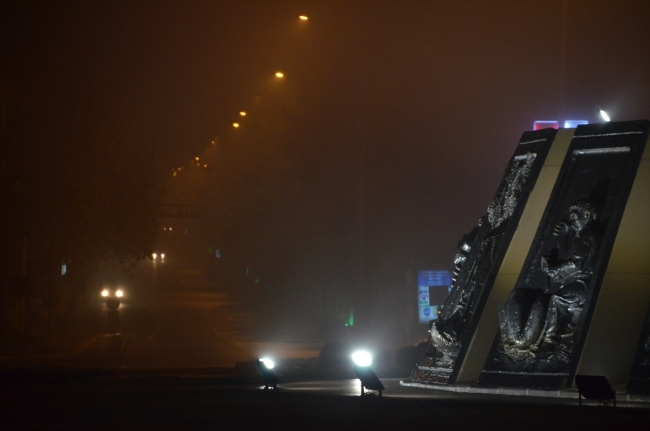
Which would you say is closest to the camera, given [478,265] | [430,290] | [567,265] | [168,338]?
[567,265]

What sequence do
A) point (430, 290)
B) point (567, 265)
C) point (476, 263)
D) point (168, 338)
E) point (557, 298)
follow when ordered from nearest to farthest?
point (557, 298) → point (567, 265) → point (476, 263) → point (430, 290) → point (168, 338)

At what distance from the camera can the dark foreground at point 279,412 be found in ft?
28.2

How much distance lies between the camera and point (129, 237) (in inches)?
1374

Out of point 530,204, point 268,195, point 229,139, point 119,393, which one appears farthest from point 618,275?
point 229,139

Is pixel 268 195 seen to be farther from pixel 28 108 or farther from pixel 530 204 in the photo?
pixel 530 204

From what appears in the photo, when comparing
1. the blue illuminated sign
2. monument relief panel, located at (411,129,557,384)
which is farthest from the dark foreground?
the blue illuminated sign

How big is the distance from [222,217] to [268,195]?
861 inches

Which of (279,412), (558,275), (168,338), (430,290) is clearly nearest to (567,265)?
(558,275)

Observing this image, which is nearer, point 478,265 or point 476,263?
point 478,265

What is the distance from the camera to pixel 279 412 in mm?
9844

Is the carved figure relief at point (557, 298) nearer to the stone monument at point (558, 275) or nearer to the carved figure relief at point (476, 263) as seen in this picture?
the stone monument at point (558, 275)

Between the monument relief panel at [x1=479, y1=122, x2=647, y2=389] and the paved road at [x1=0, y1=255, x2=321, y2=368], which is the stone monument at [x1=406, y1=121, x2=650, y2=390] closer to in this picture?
the monument relief panel at [x1=479, y1=122, x2=647, y2=389]

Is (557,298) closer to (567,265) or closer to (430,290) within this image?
(567,265)

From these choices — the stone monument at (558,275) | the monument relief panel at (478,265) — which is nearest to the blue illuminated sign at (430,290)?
the monument relief panel at (478,265)
